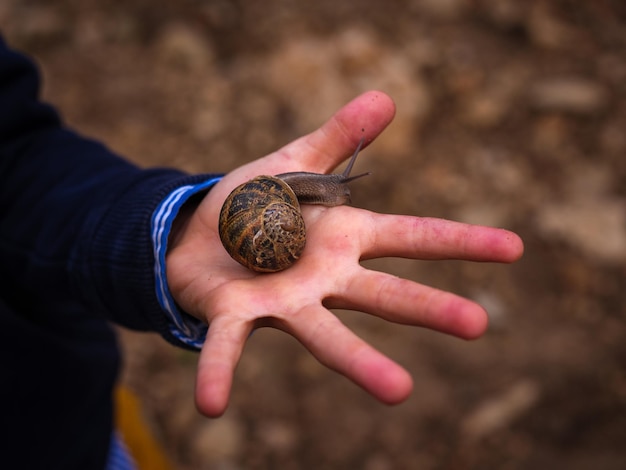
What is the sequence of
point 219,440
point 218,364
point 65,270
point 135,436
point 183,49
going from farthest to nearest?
point 183,49 → point 219,440 → point 135,436 → point 65,270 → point 218,364

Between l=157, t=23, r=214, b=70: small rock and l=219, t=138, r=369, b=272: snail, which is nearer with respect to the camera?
l=219, t=138, r=369, b=272: snail

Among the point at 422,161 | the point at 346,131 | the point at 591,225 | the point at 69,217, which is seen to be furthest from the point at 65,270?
the point at 591,225

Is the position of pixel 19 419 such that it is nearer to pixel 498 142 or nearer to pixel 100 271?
pixel 100 271

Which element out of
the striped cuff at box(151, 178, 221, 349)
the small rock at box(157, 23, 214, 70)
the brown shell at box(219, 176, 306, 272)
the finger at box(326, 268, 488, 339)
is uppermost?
the finger at box(326, 268, 488, 339)

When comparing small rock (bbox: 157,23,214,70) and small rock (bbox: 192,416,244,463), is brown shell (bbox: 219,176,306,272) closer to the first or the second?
small rock (bbox: 192,416,244,463)

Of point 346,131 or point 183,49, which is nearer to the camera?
point 346,131

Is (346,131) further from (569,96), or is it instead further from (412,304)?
(569,96)

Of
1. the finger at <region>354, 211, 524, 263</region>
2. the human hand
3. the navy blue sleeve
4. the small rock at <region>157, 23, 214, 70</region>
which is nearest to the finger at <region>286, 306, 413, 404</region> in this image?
the human hand

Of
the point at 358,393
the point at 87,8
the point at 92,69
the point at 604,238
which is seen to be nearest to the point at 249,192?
the point at 358,393
